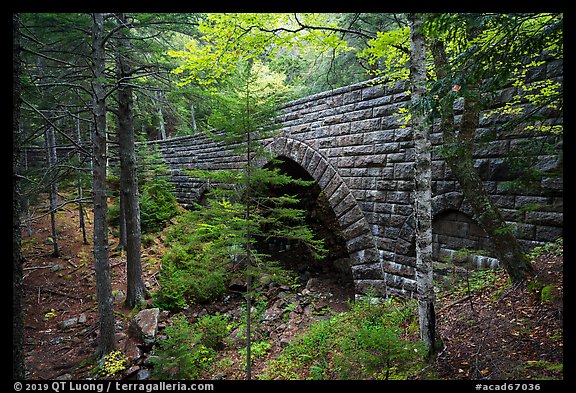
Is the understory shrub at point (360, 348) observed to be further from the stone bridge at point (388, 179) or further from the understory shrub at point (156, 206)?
the understory shrub at point (156, 206)

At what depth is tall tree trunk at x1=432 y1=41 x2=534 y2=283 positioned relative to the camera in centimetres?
382

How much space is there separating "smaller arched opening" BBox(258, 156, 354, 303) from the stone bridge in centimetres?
165

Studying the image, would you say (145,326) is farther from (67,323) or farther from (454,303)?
(454,303)

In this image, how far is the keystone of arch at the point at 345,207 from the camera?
5906mm

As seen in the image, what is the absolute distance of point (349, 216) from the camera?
620 cm

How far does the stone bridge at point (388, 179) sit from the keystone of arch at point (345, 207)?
0.02 metres

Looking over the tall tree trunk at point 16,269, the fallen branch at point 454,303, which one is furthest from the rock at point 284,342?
the tall tree trunk at point 16,269

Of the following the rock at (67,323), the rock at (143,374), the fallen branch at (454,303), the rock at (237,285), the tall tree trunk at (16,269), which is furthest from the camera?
the rock at (237,285)

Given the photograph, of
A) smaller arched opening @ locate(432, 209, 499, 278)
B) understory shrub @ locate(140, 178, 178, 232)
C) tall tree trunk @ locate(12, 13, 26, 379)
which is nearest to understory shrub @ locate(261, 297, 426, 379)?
smaller arched opening @ locate(432, 209, 499, 278)

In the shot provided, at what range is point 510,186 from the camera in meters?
3.57

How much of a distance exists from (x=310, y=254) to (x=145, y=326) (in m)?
6.09

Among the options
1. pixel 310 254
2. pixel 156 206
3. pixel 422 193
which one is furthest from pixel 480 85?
pixel 156 206
